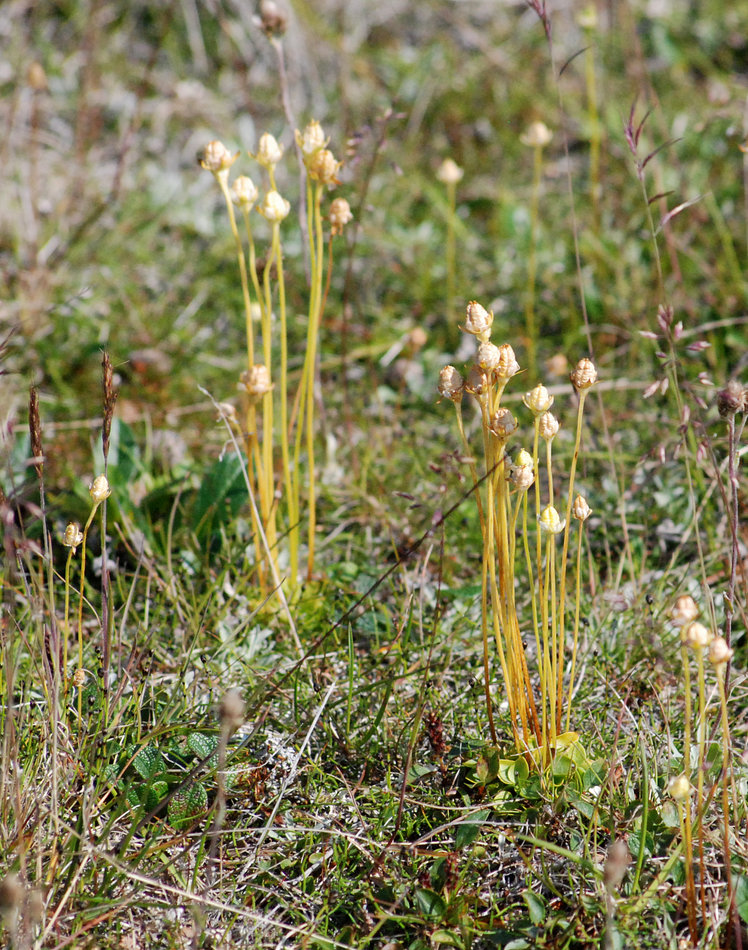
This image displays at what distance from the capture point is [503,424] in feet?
4.40

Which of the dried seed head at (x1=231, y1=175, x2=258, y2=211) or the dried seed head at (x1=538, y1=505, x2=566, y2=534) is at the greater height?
the dried seed head at (x1=231, y1=175, x2=258, y2=211)

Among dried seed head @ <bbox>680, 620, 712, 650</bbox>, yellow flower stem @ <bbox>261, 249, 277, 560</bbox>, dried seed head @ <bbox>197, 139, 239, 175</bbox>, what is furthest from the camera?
yellow flower stem @ <bbox>261, 249, 277, 560</bbox>

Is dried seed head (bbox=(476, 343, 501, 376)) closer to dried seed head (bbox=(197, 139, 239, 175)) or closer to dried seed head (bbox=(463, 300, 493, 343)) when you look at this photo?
dried seed head (bbox=(463, 300, 493, 343))

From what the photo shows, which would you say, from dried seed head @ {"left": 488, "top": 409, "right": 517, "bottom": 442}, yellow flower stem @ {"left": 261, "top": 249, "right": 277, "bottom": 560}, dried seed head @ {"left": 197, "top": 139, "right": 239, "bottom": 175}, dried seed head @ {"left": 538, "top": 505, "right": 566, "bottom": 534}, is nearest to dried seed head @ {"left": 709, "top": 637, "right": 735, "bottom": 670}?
dried seed head @ {"left": 538, "top": 505, "right": 566, "bottom": 534}

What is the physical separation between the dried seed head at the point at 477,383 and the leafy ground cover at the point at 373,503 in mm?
94

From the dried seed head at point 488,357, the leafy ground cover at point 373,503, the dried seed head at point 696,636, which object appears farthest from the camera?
the leafy ground cover at point 373,503

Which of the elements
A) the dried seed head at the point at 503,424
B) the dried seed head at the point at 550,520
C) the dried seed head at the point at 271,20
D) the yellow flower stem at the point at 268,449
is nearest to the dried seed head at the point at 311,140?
the yellow flower stem at the point at 268,449

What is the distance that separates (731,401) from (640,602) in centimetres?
72

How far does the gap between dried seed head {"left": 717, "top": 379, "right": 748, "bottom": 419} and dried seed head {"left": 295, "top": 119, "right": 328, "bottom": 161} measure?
34.3 inches

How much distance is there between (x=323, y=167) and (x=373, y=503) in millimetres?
911

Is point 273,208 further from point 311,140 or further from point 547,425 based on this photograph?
point 547,425

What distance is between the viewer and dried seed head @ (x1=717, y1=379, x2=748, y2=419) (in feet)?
4.37

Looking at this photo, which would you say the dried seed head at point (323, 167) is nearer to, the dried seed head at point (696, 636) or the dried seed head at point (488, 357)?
the dried seed head at point (488, 357)

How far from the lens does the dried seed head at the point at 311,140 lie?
5.40ft
